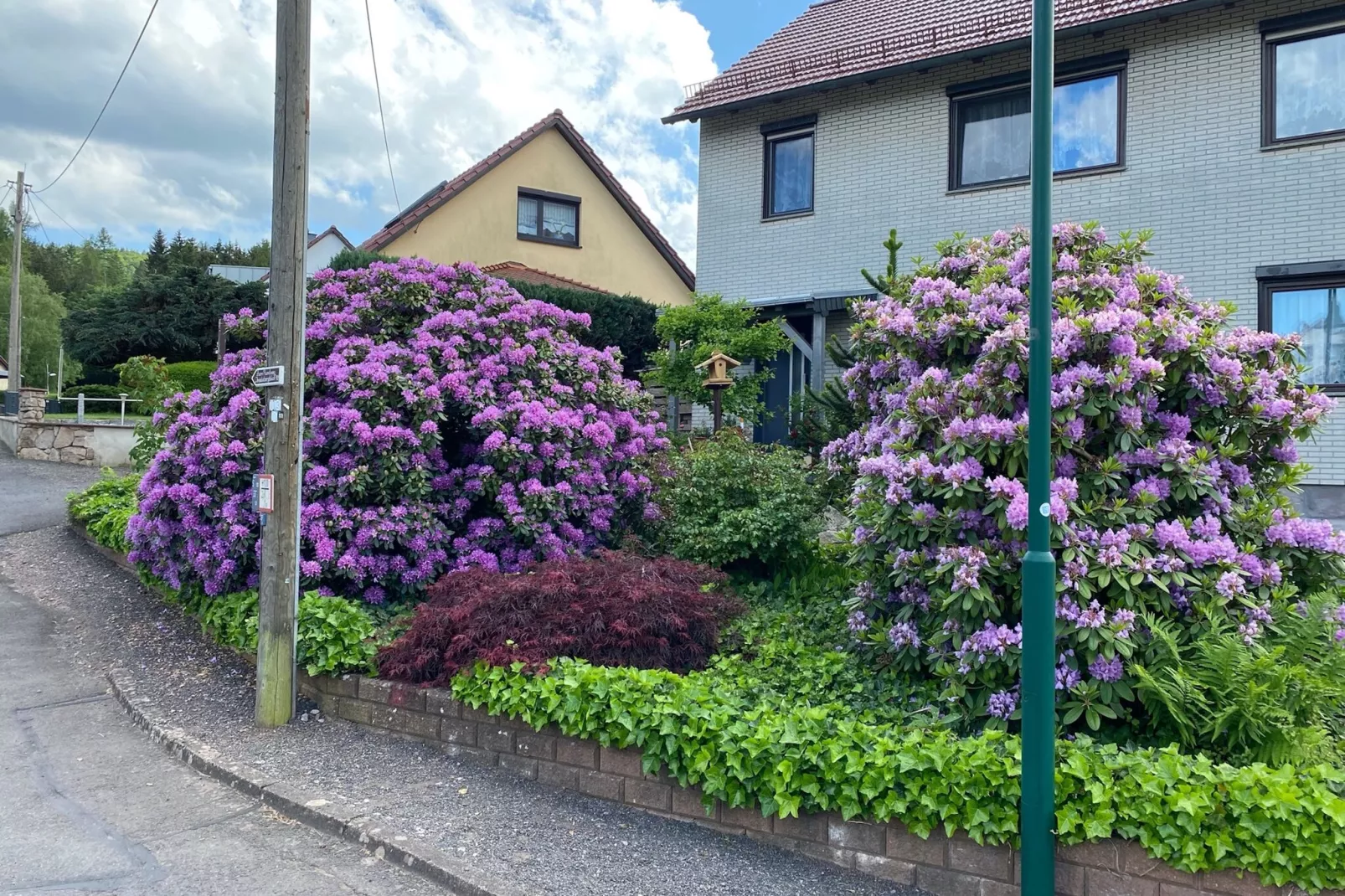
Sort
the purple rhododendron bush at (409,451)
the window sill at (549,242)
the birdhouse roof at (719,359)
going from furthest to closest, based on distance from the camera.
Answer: the window sill at (549,242) < the birdhouse roof at (719,359) < the purple rhododendron bush at (409,451)

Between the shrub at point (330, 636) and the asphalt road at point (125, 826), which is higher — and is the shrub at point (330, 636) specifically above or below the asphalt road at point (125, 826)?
above

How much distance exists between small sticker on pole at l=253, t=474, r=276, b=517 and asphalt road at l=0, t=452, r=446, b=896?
5.45 ft

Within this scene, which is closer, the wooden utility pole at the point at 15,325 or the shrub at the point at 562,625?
the shrub at the point at 562,625

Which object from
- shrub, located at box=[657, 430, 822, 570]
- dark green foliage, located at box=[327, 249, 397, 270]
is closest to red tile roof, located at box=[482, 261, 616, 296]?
dark green foliage, located at box=[327, 249, 397, 270]

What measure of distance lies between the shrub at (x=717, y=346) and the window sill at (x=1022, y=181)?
3.08m

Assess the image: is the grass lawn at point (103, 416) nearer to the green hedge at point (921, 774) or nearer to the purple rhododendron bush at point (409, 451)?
the purple rhododendron bush at point (409, 451)

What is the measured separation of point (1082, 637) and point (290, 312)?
5.33 meters

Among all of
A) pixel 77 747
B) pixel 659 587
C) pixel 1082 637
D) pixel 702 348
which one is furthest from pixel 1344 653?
pixel 702 348

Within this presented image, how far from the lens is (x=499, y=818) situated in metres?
4.92

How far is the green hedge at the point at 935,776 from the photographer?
3.60 m

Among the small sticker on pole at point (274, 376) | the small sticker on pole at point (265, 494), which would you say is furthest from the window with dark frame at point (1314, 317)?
the small sticker on pole at point (265, 494)

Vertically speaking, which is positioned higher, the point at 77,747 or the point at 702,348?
the point at 702,348

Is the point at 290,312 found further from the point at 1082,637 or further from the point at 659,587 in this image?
the point at 1082,637

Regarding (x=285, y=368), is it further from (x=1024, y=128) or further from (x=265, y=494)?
(x=1024, y=128)
